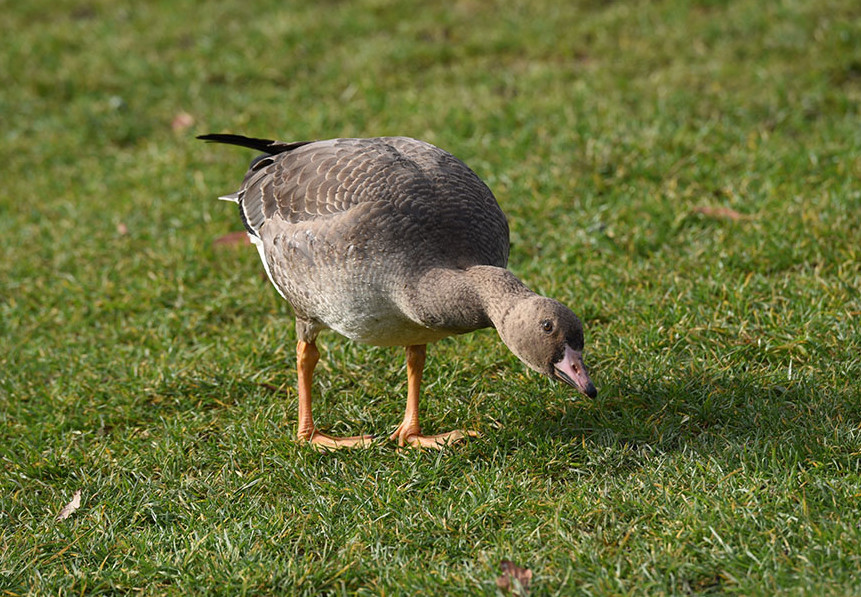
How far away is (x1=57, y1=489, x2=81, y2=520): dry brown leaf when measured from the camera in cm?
435

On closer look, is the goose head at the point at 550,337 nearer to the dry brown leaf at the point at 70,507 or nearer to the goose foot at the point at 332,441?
the goose foot at the point at 332,441

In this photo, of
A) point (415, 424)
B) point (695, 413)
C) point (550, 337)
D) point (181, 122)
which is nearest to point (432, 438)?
point (415, 424)

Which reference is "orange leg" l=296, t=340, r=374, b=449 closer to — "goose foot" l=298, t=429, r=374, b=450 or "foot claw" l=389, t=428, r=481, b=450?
Answer: "goose foot" l=298, t=429, r=374, b=450

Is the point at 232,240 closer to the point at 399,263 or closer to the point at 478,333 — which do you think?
the point at 478,333

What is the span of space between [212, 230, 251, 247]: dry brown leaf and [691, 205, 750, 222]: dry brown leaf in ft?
10.3

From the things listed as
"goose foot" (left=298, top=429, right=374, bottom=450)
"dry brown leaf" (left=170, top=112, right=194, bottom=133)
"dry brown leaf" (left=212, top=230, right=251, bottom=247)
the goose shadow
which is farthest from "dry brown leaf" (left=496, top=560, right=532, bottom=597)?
"dry brown leaf" (left=170, top=112, right=194, bottom=133)

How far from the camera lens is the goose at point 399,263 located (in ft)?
12.5

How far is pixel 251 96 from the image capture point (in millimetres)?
8922

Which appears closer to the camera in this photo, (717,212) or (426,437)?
(426,437)

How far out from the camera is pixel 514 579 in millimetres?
3547

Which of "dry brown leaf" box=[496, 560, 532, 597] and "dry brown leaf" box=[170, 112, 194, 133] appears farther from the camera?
"dry brown leaf" box=[170, 112, 194, 133]

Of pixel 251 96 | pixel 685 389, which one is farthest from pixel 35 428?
pixel 251 96

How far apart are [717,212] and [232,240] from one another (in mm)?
3396

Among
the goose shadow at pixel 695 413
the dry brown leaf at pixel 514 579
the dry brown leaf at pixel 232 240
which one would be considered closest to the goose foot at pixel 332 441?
the goose shadow at pixel 695 413
